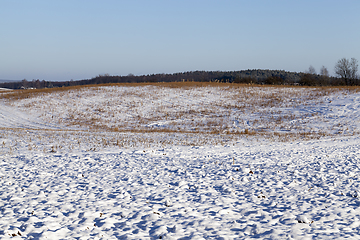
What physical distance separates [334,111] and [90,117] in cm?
2782

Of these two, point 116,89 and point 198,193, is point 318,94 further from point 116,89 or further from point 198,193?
point 198,193

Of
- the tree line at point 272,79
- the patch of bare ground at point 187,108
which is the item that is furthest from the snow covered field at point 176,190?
the tree line at point 272,79

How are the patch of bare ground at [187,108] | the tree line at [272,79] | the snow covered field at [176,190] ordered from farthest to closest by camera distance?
the tree line at [272,79] < the patch of bare ground at [187,108] < the snow covered field at [176,190]

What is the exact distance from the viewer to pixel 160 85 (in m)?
46.1

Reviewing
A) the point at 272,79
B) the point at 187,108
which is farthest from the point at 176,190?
the point at 272,79

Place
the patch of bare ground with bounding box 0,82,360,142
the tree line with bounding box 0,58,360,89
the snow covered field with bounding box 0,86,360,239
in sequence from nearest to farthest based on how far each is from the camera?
the snow covered field with bounding box 0,86,360,239
the patch of bare ground with bounding box 0,82,360,142
the tree line with bounding box 0,58,360,89

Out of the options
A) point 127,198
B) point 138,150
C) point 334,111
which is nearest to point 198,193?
point 127,198

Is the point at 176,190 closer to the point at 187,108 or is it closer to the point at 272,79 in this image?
the point at 187,108

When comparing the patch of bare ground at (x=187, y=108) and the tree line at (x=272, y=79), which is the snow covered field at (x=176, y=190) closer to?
the patch of bare ground at (x=187, y=108)

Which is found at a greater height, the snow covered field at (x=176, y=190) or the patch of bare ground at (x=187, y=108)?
the patch of bare ground at (x=187, y=108)

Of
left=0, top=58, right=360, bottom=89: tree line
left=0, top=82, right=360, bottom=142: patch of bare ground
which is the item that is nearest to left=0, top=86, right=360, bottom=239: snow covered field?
left=0, top=82, right=360, bottom=142: patch of bare ground

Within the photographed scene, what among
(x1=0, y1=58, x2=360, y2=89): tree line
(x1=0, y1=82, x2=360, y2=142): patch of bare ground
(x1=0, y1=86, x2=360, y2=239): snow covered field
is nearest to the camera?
(x1=0, y1=86, x2=360, y2=239): snow covered field

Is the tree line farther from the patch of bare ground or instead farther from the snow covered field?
the snow covered field

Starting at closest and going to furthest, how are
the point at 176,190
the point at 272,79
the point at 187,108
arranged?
the point at 176,190 < the point at 187,108 < the point at 272,79
